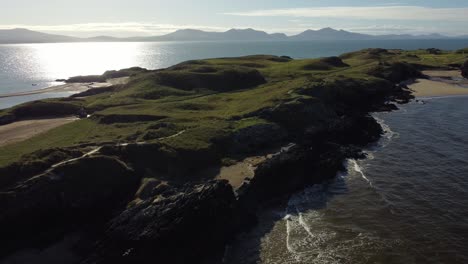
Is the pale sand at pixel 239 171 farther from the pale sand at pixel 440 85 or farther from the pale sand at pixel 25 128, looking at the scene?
the pale sand at pixel 440 85

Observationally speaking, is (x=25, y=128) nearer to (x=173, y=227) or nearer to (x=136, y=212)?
(x=136, y=212)

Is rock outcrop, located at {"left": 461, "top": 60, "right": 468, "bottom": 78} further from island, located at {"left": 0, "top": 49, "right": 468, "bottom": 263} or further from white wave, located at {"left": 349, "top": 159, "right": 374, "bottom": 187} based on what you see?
white wave, located at {"left": 349, "top": 159, "right": 374, "bottom": 187}

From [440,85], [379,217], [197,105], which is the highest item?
[440,85]

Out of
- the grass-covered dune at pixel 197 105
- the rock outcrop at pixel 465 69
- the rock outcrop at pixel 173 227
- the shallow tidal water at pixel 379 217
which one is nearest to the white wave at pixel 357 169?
the shallow tidal water at pixel 379 217

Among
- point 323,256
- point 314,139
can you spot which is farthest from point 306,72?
point 323,256

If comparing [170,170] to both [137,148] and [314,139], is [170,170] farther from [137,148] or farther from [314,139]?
[314,139]

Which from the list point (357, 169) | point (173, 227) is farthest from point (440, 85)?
point (173, 227)
